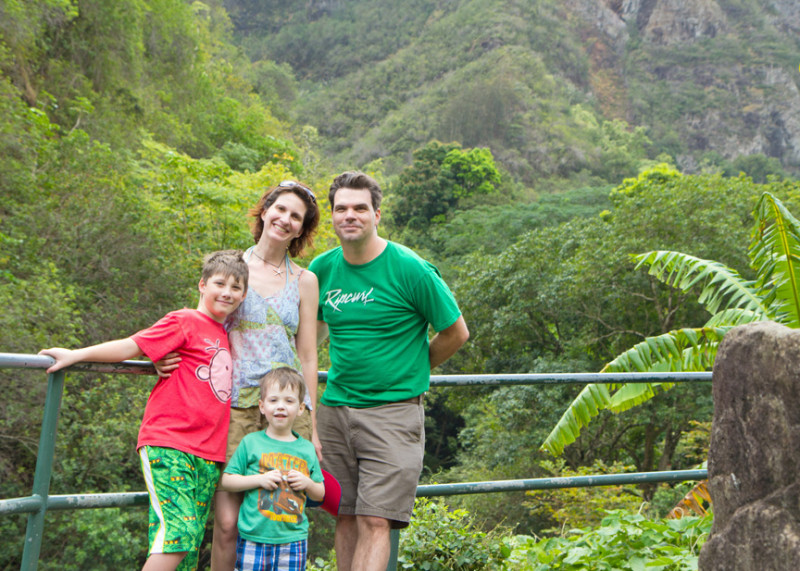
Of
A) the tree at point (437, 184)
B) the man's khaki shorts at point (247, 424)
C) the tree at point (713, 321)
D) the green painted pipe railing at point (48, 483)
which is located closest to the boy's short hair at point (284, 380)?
the man's khaki shorts at point (247, 424)

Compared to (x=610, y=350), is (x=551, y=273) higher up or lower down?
higher up

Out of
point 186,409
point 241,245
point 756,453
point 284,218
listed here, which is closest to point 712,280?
point 756,453

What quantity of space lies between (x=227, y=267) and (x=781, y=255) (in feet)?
16.7

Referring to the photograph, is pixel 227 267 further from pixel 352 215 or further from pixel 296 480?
pixel 296 480

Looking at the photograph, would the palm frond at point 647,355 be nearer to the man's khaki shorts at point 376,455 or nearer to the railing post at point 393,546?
the railing post at point 393,546

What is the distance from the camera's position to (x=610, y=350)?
785 inches

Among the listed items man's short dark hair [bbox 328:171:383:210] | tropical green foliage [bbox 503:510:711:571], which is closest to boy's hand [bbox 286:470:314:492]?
man's short dark hair [bbox 328:171:383:210]

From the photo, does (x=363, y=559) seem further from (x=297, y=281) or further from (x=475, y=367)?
(x=475, y=367)

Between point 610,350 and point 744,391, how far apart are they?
18.2 meters

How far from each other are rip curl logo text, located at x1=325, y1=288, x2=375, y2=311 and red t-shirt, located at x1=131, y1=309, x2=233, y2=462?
1.44ft

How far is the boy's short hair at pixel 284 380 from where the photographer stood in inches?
91.8

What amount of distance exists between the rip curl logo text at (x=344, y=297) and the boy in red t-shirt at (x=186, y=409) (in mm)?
337

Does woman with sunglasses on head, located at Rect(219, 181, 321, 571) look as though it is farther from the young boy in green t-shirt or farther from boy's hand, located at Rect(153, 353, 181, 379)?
boy's hand, located at Rect(153, 353, 181, 379)

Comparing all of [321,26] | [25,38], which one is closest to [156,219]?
[25,38]
